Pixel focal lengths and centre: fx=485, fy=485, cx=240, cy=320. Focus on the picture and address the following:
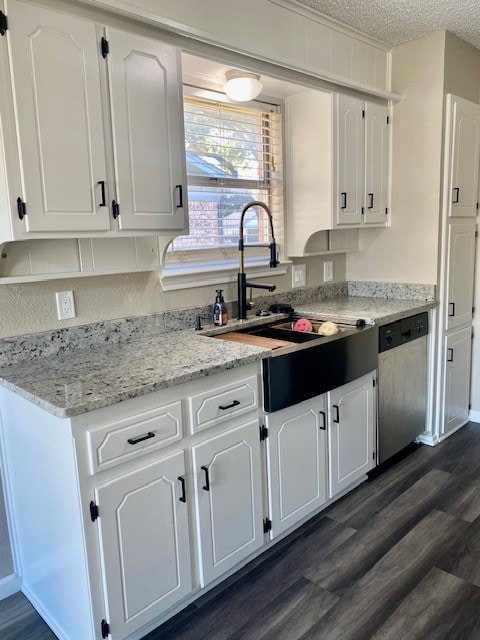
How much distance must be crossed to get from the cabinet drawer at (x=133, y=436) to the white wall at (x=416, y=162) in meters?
2.07

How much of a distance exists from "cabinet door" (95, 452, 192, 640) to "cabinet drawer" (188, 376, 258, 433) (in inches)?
6.0

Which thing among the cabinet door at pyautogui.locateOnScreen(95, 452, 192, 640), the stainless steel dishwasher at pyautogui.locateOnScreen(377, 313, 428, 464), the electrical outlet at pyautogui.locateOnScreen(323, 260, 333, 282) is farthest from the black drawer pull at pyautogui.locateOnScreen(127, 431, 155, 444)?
the electrical outlet at pyautogui.locateOnScreen(323, 260, 333, 282)

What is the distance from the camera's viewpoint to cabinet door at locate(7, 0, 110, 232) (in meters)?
1.55

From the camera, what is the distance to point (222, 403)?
5.98 ft

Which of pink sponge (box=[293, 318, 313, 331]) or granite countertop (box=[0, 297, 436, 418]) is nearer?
granite countertop (box=[0, 297, 436, 418])

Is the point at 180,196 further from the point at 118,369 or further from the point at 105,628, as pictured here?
the point at 105,628

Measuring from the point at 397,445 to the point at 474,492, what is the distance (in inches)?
18.5

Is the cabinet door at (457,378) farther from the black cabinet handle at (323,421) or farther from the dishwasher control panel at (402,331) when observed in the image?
the black cabinet handle at (323,421)

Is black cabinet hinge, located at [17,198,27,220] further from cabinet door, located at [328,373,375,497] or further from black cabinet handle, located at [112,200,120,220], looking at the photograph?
cabinet door, located at [328,373,375,497]

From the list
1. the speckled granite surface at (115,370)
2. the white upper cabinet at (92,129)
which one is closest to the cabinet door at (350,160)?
the white upper cabinet at (92,129)

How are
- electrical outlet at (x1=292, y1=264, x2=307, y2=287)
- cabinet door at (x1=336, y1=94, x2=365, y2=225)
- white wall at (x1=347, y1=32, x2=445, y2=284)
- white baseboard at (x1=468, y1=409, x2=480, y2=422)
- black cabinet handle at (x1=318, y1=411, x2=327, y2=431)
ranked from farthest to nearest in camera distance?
white baseboard at (x1=468, y1=409, x2=480, y2=422) → electrical outlet at (x1=292, y1=264, x2=307, y2=287) → white wall at (x1=347, y1=32, x2=445, y2=284) → cabinet door at (x1=336, y1=94, x2=365, y2=225) → black cabinet handle at (x1=318, y1=411, x2=327, y2=431)

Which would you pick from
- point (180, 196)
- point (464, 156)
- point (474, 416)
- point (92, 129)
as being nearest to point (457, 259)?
point (464, 156)

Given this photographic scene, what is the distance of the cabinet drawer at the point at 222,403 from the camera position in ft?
5.69

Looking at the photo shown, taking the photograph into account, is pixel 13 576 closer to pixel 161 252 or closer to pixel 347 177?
pixel 161 252
